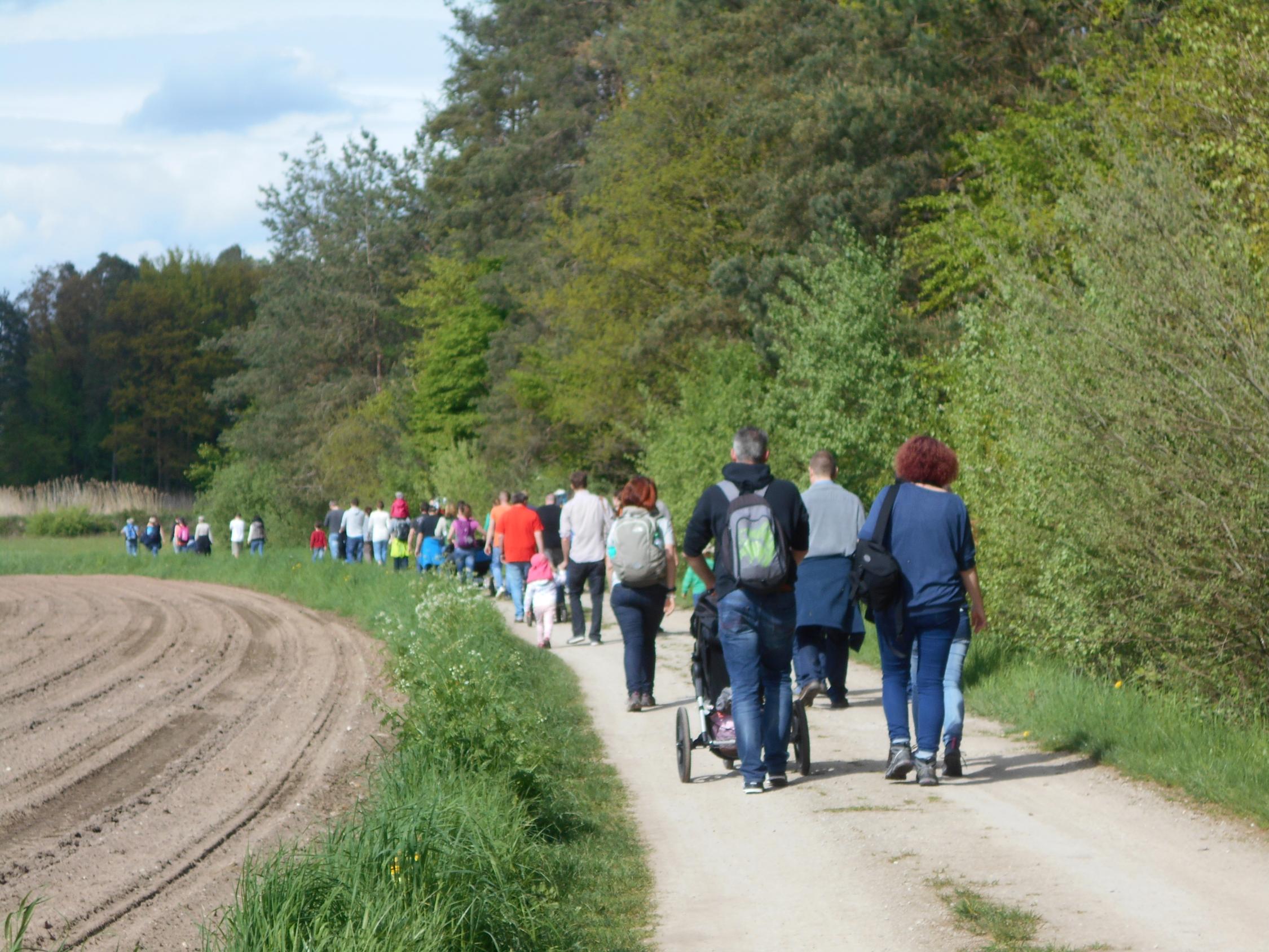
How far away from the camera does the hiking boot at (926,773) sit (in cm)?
831

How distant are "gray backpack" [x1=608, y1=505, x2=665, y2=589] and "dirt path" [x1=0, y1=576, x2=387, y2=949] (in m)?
2.32

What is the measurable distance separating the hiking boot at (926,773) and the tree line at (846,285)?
92.4 inches

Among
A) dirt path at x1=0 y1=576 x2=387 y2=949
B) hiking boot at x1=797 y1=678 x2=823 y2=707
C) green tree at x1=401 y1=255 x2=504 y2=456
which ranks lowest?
dirt path at x1=0 y1=576 x2=387 y2=949

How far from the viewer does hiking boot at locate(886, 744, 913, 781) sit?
8352 millimetres

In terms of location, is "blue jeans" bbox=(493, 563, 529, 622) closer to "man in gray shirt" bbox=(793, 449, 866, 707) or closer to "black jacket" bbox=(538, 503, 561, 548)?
"black jacket" bbox=(538, 503, 561, 548)

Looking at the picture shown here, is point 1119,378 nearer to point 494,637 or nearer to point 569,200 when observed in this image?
point 494,637

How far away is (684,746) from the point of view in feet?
28.7

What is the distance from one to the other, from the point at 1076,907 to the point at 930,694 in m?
2.55

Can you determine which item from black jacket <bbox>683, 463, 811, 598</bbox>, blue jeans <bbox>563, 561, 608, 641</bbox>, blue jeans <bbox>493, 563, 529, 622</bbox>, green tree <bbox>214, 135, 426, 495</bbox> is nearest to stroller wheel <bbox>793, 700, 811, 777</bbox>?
black jacket <bbox>683, 463, 811, 598</bbox>

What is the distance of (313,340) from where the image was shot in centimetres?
6981

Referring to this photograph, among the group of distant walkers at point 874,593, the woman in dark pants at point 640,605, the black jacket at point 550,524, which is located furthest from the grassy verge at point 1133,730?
the black jacket at point 550,524

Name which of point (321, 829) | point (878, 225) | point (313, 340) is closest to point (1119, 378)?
point (321, 829)

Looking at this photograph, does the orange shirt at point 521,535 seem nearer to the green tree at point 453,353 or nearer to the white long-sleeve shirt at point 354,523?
the white long-sleeve shirt at point 354,523

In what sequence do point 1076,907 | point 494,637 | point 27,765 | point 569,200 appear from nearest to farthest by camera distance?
1. point 1076,907
2. point 27,765
3. point 494,637
4. point 569,200
